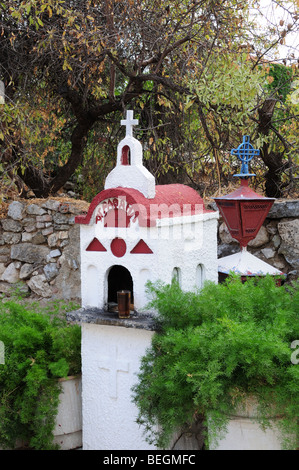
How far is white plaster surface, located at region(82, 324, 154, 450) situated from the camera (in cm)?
267

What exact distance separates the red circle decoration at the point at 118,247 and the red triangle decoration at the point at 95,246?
6 cm

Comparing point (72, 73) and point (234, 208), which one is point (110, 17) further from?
point (234, 208)

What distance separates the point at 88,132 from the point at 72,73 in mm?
1187

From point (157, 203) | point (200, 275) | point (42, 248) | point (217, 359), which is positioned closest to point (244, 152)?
point (200, 275)

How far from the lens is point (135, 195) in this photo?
273 centimetres

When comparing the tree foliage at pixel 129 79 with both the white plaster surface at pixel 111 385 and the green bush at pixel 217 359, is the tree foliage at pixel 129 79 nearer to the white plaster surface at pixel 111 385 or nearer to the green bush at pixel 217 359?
the green bush at pixel 217 359

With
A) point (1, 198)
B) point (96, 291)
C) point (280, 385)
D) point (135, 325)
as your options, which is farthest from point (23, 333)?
point (1, 198)

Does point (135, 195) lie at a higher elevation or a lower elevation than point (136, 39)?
lower

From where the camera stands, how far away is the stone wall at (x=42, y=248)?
4.98 m

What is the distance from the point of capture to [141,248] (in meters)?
2.67

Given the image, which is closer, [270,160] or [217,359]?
[217,359]

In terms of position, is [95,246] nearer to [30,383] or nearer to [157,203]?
[157,203]

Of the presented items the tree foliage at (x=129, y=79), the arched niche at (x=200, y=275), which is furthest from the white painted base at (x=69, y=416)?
the tree foliage at (x=129, y=79)

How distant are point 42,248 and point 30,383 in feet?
8.24
